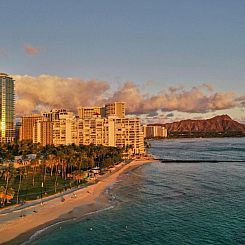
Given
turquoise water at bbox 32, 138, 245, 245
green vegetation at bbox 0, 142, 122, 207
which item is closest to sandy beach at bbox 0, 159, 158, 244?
turquoise water at bbox 32, 138, 245, 245

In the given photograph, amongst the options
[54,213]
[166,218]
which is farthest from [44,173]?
[166,218]

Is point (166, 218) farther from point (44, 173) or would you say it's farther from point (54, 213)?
point (44, 173)

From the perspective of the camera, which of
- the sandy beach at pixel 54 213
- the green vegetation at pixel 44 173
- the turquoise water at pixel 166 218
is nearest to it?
the turquoise water at pixel 166 218

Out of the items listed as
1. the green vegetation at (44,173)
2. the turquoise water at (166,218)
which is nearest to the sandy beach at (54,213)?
the turquoise water at (166,218)

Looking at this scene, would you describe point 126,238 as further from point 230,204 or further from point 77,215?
point 230,204

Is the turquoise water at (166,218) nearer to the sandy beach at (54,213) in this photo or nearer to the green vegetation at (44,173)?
the sandy beach at (54,213)

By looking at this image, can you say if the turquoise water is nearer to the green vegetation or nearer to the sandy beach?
the sandy beach
